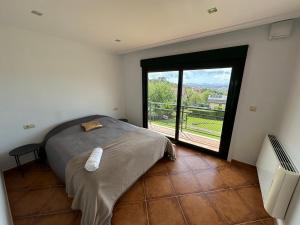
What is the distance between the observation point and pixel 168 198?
176cm

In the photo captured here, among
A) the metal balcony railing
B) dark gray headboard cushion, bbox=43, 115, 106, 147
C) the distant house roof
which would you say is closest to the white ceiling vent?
the distant house roof

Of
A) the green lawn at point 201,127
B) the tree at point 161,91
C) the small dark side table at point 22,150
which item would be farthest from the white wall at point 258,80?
the small dark side table at point 22,150

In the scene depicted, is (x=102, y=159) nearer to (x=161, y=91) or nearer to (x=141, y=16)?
(x=141, y=16)

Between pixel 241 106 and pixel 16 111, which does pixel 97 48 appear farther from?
pixel 241 106

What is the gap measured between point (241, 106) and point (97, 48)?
11.2 ft

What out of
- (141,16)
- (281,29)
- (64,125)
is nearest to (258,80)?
(281,29)

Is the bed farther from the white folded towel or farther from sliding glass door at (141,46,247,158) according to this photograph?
sliding glass door at (141,46,247,158)

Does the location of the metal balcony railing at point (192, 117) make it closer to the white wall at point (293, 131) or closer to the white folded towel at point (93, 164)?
the white wall at point (293, 131)

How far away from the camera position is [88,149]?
1.94 m

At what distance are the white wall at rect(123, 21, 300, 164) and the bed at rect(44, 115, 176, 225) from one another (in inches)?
54.6

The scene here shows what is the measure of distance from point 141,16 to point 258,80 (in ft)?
6.76

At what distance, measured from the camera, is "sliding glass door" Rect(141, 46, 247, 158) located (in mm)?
2346

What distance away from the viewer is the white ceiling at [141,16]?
1.41 metres

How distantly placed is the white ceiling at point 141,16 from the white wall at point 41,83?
0.98ft
